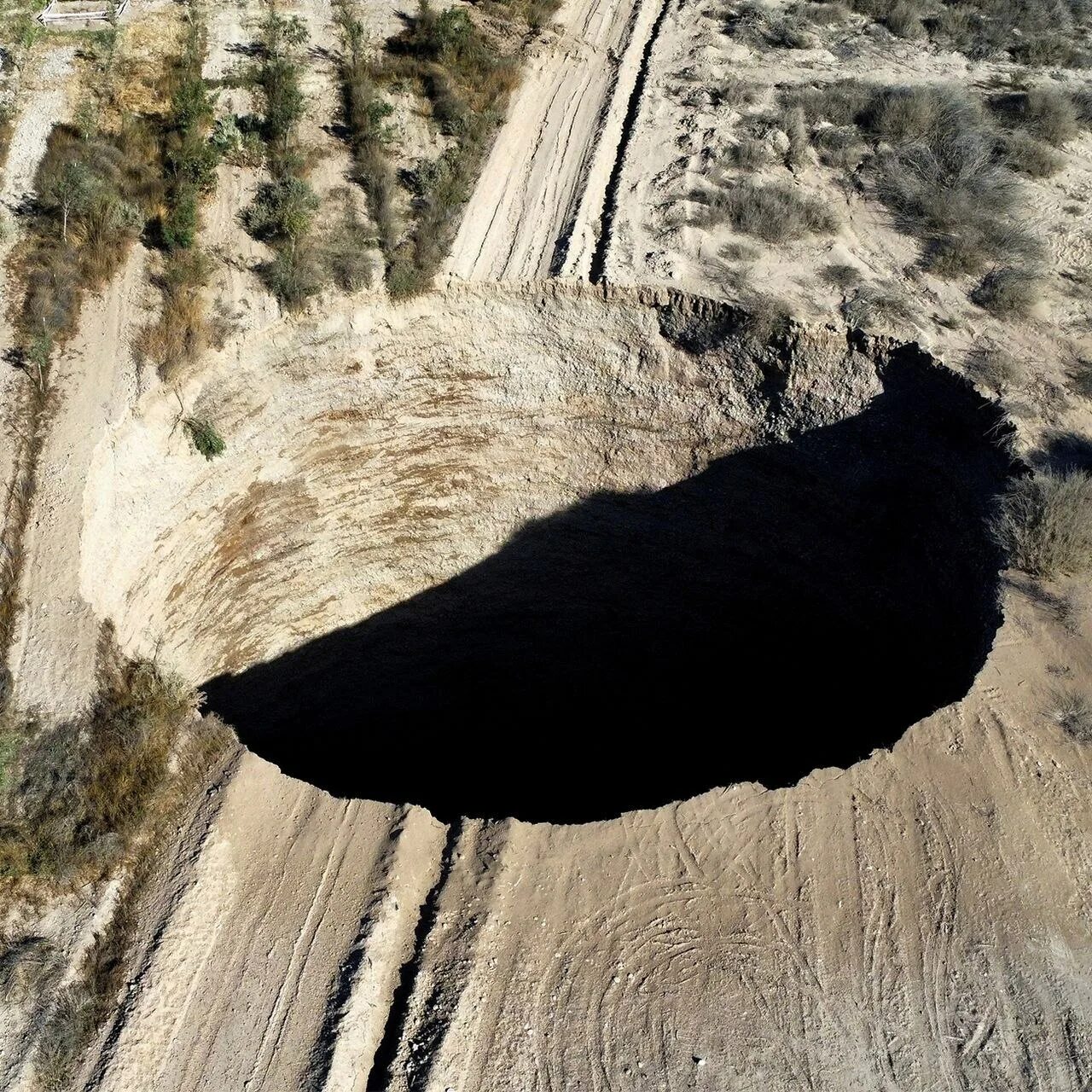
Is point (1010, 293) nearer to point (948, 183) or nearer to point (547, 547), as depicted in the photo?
point (948, 183)

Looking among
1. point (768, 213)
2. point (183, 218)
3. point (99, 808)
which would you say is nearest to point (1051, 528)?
point (768, 213)

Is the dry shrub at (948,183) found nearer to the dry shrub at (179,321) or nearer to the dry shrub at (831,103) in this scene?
the dry shrub at (831,103)

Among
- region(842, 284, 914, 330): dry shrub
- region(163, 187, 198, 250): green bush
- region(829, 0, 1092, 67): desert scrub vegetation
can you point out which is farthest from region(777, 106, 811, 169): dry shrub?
region(163, 187, 198, 250): green bush

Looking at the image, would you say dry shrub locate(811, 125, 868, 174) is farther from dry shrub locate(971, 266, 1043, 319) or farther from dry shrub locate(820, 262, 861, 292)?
dry shrub locate(971, 266, 1043, 319)

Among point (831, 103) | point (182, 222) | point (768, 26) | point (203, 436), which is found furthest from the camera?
point (768, 26)

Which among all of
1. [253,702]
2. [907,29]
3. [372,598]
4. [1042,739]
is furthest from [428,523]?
[907,29]

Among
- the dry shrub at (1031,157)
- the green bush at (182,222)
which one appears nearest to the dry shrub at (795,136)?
the dry shrub at (1031,157)
